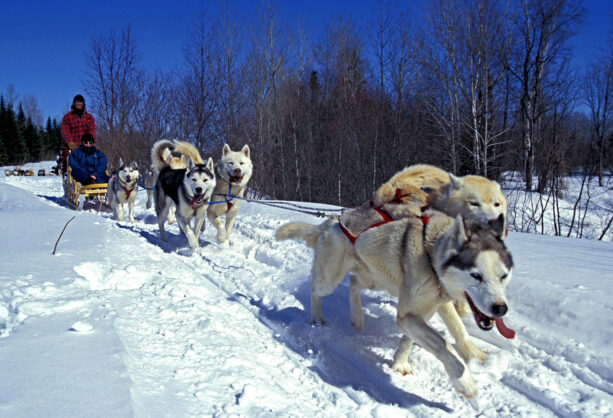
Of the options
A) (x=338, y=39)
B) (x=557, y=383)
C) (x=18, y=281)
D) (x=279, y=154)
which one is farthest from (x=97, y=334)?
(x=338, y=39)

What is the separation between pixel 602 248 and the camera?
4.51 metres

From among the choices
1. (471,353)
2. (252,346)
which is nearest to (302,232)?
(252,346)

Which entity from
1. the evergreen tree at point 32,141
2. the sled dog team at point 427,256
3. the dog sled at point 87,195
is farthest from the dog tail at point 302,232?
the evergreen tree at point 32,141

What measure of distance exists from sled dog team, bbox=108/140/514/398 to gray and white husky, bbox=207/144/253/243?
278 centimetres

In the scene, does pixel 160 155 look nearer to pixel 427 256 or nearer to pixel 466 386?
pixel 427 256

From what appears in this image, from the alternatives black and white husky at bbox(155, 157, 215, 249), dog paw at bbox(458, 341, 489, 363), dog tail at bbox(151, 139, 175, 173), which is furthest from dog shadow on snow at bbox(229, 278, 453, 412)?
dog tail at bbox(151, 139, 175, 173)

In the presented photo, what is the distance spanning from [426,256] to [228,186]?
4500 mm

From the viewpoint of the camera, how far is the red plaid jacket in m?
10.8

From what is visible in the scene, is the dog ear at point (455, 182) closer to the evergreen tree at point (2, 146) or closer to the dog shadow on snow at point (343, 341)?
the dog shadow on snow at point (343, 341)

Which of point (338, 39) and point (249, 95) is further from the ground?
point (338, 39)

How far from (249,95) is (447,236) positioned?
13.5m

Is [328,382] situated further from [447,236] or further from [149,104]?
[149,104]

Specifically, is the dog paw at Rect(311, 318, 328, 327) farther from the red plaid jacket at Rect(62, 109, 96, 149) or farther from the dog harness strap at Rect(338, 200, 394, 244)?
the red plaid jacket at Rect(62, 109, 96, 149)

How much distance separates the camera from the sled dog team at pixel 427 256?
2174 mm
